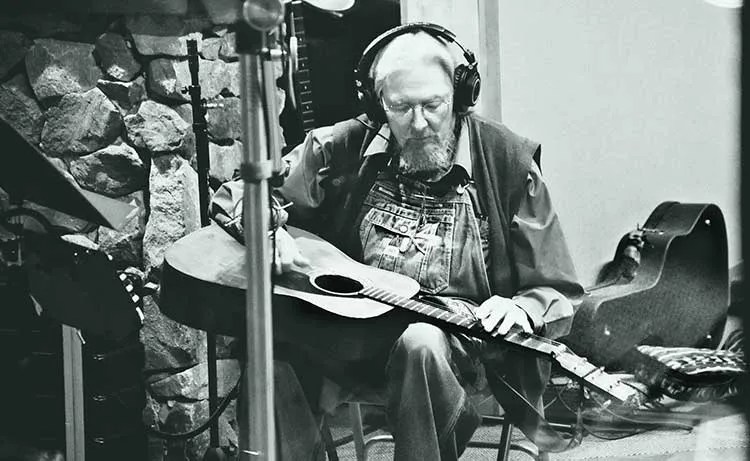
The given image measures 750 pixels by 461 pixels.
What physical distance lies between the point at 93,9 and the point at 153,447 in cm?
98

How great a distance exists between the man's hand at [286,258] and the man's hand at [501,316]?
38 centimetres

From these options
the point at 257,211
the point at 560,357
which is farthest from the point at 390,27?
the point at 560,357

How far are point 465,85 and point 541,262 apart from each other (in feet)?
1.30

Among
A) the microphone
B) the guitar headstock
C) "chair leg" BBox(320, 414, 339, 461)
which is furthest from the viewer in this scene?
"chair leg" BBox(320, 414, 339, 461)

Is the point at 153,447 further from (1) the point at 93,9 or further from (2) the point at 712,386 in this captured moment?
(2) the point at 712,386

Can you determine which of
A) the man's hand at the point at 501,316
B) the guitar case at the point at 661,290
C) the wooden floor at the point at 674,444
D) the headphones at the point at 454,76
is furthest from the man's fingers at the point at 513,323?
the headphones at the point at 454,76

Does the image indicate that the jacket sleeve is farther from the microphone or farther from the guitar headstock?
the microphone

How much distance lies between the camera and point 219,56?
194 cm

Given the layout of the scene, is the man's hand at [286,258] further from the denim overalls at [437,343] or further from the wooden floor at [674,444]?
the wooden floor at [674,444]

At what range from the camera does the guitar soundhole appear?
1.84 metres

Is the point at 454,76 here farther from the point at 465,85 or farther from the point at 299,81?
the point at 299,81

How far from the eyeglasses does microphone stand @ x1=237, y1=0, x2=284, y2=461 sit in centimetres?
39

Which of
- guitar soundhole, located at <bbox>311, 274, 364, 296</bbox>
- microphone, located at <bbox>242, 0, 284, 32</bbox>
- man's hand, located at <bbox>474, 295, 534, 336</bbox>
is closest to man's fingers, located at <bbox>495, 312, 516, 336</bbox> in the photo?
man's hand, located at <bbox>474, 295, 534, 336</bbox>

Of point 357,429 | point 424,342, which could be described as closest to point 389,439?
point 357,429
